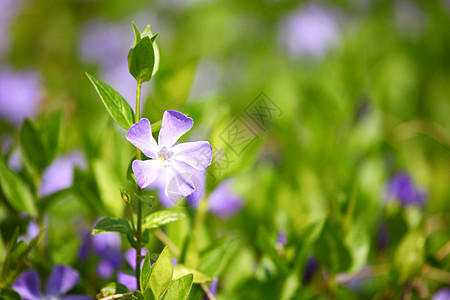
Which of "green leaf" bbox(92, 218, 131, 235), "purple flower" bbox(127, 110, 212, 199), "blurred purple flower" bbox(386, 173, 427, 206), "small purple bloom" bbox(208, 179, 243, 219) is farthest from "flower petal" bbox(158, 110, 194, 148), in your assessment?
"blurred purple flower" bbox(386, 173, 427, 206)

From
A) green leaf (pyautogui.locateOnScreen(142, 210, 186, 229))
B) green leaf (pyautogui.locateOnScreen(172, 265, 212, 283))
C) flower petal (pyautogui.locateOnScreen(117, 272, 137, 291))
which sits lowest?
green leaf (pyautogui.locateOnScreen(172, 265, 212, 283))

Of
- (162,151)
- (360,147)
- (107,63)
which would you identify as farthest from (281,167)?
(107,63)

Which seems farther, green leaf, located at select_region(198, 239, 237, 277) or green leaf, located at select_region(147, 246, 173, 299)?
green leaf, located at select_region(198, 239, 237, 277)

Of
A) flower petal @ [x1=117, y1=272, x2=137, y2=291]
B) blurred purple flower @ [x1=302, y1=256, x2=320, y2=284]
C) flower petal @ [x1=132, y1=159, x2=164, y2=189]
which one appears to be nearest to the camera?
flower petal @ [x1=132, y1=159, x2=164, y2=189]

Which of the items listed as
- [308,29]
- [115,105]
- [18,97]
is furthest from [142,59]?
[308,29]

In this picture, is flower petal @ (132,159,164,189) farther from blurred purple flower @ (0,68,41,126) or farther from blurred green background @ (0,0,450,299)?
blurred purple flower @ (0,68,41,126)

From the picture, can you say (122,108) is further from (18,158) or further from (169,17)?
(169,17)
